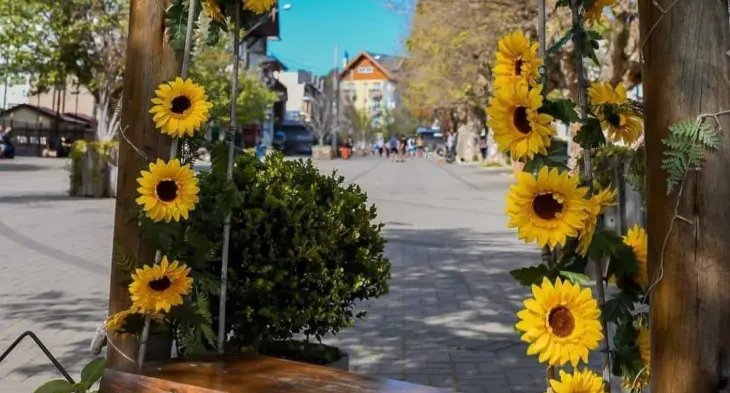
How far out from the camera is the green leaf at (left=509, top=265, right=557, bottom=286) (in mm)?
2166

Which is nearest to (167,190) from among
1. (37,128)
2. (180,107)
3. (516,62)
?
(180,107)

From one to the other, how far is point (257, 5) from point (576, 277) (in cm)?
187

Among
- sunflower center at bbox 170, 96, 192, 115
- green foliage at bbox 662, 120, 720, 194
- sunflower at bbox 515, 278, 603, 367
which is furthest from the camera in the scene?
sunflower center at bbox 170, 96, 192, 115

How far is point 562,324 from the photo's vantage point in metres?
2.04

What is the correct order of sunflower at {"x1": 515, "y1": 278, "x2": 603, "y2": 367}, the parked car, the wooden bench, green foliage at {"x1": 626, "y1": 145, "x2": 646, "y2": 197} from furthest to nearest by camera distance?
the parked car → the wooden bench → green foliage at {"x1": 626, "y1": 145, "x2": 646, "y2": 197} → sunflower at {"x1": 515, "y1": 278, "x2": 603, "y2": 367}

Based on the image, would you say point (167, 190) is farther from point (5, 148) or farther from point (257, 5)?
point (5, 148)

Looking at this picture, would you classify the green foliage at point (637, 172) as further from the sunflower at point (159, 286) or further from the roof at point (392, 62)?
the roof at point (392, 62)

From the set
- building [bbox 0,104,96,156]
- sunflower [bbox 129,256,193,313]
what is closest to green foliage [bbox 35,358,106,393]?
sunflower [bbox 129,256,193,313]

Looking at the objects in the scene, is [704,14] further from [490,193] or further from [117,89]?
[490,193]

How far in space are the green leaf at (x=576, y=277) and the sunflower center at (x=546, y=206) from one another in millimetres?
195

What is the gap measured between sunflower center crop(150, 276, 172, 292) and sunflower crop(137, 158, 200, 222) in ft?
0.80

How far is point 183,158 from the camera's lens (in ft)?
11.4

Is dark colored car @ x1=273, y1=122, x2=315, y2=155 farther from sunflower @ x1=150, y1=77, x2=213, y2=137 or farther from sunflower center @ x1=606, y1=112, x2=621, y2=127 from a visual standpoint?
sunflower center @ x1=606, y1=112, x2=621, y2=127

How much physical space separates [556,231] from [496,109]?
36 centimetres
